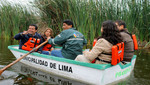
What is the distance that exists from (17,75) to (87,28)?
4.40m

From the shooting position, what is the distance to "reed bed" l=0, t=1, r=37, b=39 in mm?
12078

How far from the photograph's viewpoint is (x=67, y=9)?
30.6ft

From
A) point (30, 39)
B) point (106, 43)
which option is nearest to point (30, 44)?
point (30, 39)

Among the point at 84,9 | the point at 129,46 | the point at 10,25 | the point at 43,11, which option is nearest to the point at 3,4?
the point at 10,25

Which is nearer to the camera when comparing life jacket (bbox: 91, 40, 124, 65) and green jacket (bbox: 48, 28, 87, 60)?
life jacket (bbox: 91, 40, 124, 65)

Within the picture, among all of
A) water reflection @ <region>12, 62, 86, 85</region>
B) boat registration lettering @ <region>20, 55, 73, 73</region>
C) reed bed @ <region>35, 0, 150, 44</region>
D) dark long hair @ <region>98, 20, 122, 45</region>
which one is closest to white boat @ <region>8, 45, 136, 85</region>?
boat registration lettering @ <region>20, 55, 73, 73</region>

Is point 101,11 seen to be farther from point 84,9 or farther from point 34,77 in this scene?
point 34,77

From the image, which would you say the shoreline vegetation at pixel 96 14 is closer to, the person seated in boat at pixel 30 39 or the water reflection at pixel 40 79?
the person seated in boat at pixel 30 39

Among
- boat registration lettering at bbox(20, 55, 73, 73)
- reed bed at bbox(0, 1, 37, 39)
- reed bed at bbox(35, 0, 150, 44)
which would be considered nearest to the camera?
boat registration lettering at bbox(20, 55, 73, 73)

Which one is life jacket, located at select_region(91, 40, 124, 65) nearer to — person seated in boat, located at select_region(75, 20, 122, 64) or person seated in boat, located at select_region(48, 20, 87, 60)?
person seated in boat, located at select_region(75, 20, 122, 64)

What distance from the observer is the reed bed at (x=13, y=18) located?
12078mm

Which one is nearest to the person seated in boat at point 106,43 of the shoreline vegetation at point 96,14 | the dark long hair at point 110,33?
the dark long hair at point 110,33

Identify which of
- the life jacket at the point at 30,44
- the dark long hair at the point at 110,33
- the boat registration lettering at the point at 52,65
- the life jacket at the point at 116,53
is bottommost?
the boat registration lettering at the point at 52,65

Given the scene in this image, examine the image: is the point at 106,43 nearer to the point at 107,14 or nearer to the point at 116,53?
the point at 116,53
